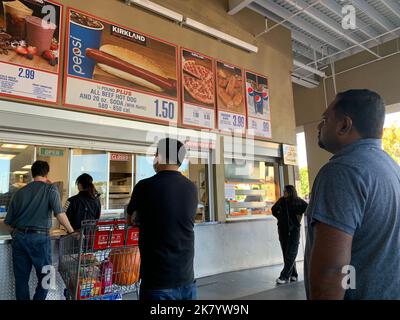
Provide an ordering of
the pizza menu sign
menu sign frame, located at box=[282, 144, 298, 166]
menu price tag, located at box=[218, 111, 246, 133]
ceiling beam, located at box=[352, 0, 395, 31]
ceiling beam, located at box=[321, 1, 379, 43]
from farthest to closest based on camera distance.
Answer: menu sign frame, located at box=[282, 144, 298, 166] < ceiling beam, located at box=[352, 0, 395, 31] < ceiling beam, located at box=[321, 1, 379, 43] < menu price tag, located at box=[218, 111, 246, 133] < the pizza menu sign

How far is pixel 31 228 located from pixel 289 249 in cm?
347

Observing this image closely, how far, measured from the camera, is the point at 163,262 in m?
1.84

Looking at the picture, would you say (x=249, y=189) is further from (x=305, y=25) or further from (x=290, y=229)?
(x=305, y=25)

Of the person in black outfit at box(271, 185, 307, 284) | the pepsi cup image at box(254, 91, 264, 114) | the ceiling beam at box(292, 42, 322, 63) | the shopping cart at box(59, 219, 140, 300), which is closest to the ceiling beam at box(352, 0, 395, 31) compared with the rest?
the ceiling beam at box(292, 42, 322, 63)

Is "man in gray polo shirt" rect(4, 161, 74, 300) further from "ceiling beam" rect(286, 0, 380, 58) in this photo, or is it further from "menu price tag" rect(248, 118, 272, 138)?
"ceiling beam" rect(286, 0, 380, 58)

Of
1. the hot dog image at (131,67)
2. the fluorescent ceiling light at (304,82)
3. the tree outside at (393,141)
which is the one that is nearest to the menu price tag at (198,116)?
the hot dog image at (131,67)

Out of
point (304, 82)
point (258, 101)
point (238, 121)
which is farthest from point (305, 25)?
point (238, 121)

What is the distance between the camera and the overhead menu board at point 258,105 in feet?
20.0

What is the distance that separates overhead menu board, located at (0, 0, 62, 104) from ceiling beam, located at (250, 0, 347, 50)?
13.2 ft

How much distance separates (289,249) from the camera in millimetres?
4770

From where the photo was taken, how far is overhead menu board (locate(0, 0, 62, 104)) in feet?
11.7

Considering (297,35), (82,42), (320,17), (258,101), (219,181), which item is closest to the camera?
(82,42)

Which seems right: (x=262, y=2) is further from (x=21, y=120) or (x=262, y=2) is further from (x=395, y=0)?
(x=21, y=120)

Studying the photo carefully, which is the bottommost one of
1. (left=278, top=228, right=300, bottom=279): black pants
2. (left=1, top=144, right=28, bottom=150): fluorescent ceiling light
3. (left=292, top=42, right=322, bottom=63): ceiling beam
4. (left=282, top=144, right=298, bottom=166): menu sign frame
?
(left=278, top=228, right=300, bottom=279): black pants
